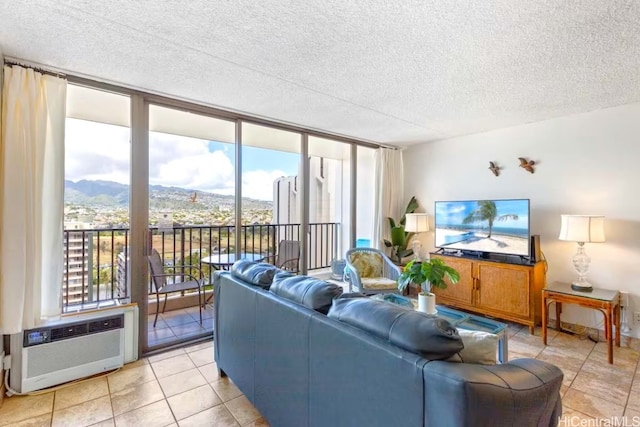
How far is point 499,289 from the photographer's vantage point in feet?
11.1

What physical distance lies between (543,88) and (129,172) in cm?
359

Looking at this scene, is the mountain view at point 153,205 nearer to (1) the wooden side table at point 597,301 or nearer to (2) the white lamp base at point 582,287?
(1) the wooden side table at point 597,301

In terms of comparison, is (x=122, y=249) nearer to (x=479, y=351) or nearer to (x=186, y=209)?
(x=186, y=209)

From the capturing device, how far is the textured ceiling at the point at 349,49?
5.26 ft

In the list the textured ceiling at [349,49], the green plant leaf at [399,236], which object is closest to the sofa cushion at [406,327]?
the textured ceiling at [349,49]

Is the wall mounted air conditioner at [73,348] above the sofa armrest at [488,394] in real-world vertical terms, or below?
below

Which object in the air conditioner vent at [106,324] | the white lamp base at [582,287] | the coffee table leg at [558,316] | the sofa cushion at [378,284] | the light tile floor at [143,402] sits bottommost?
the light tile floor at [143,402]

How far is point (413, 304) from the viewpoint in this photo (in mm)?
2721

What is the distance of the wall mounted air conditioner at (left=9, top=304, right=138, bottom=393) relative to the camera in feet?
6.93

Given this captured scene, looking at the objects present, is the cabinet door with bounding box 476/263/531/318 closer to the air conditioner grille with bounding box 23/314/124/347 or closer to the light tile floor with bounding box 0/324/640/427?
the light tile floor with bounding box 0/324/640/427

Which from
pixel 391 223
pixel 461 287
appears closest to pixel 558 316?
pixel 461 287

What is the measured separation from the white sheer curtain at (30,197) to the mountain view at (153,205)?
0.53 m

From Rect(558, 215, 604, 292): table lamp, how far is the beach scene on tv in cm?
38

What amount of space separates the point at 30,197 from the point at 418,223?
3996mm
